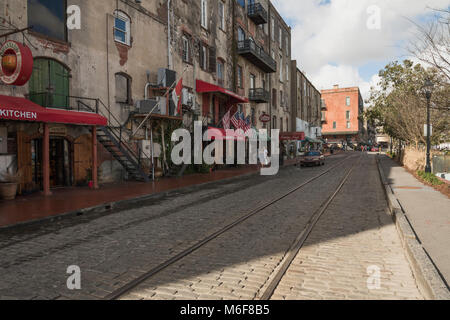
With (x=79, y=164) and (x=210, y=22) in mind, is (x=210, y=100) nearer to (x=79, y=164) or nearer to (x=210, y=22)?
(x=210, y=22)

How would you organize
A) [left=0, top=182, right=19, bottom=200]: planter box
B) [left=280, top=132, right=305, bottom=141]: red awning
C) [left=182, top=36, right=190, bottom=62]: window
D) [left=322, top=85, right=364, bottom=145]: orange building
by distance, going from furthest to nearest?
[left=322, top=85, right=364, bottom=145]: orange building < [left=280, top=132, right=305, bottom=141]: red awning < [left=182, top=36, right=190, bottom=62]: window < [left=0, top=182, right=19, bottom=200]: planter box

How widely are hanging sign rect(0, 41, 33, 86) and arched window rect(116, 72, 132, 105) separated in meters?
6.45

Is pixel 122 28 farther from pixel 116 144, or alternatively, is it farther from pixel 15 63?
pixel 15 63

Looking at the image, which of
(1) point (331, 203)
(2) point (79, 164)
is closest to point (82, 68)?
(2) point (79, 164)

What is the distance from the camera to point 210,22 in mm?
25250

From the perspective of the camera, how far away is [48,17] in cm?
1336

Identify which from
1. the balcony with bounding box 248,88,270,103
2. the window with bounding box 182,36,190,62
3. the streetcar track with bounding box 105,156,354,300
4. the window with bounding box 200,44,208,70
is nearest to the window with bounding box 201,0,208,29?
the window with bounding box 200,44,208,70

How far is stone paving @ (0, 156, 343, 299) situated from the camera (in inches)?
170

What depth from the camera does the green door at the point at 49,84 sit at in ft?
41.4

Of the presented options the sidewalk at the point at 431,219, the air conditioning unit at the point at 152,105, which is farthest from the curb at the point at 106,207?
the sidewalk at the point at 431,219

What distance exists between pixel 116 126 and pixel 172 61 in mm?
6334

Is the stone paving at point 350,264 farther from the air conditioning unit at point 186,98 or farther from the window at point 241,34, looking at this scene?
the window at point 241,34

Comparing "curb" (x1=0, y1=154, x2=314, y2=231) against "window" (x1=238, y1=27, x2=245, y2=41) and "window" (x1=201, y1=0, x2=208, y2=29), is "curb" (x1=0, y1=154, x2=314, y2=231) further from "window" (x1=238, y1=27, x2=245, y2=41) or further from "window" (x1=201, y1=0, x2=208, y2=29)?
"window" (x1=238, y1=27, x2=245, y2=41)

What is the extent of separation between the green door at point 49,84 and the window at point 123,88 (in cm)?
297
